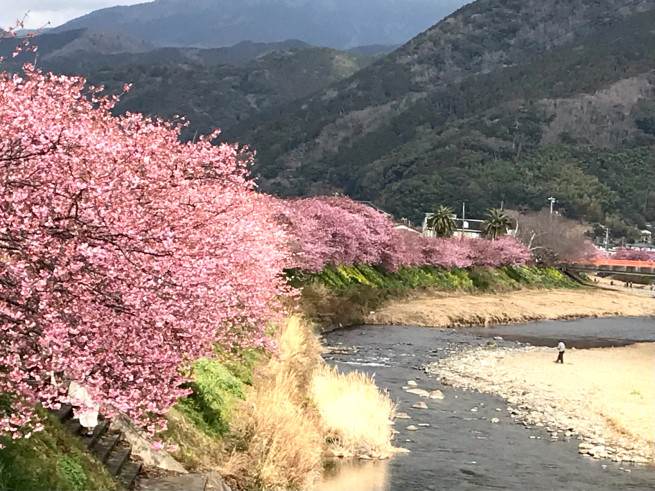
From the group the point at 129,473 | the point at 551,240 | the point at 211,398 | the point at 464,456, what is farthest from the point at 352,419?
the point at 551,240

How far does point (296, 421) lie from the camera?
19281 mm

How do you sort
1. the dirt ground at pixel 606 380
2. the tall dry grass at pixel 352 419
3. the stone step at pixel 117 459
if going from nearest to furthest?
the stone step at pixel 117 459 < the tall dry grass at pixel 352 419 < the dirt ground at pixel 606 380

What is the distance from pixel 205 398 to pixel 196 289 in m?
8.55

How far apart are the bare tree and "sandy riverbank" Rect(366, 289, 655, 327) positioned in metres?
17.3

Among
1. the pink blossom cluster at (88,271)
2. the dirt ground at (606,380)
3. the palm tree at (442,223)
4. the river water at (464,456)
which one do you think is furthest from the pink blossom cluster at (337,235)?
the pink blossom cluster at (88,271)

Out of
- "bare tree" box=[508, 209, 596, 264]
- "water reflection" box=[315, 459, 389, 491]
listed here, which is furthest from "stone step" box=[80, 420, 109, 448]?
"bare tree" box=[508, 209, 596, 264]

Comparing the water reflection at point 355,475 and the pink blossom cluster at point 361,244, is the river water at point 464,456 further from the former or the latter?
the pink blossom cluster at point 361,244

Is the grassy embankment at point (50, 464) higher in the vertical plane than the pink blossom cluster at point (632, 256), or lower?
higher

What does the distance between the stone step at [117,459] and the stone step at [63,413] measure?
956 millimetres

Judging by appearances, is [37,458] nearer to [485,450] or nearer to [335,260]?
[485,450]

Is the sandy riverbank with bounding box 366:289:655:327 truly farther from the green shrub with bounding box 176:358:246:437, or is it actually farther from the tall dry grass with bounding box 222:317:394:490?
the green shrub with bounding box 176:358:246:437

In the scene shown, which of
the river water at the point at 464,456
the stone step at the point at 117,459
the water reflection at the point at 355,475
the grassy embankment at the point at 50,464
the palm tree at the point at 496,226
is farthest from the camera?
the palm tree at the point at 496,226

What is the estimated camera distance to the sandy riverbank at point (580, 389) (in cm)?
3102

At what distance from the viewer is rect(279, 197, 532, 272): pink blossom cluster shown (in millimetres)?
63750
